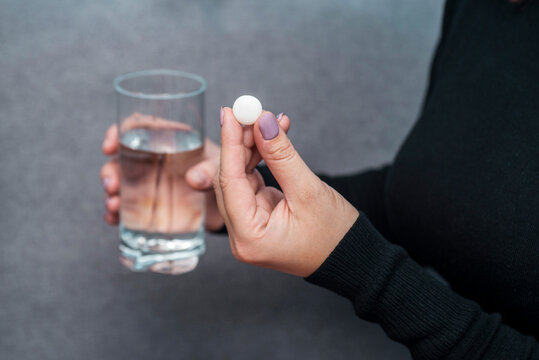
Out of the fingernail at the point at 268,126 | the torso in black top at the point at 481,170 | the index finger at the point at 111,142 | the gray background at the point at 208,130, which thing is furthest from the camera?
the gray background at the point at 208,130

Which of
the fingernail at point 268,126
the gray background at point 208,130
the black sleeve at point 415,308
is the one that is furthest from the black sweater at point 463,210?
the gray background at point 208,130

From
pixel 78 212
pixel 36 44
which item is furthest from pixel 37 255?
pixel 36 44

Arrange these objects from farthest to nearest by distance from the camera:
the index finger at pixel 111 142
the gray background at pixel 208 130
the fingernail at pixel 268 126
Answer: the gray background at pixel 208 130
the index finger at pixel 111 142
the fingernail at pixel 268 126

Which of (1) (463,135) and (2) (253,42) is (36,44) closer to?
(2) (253,42)

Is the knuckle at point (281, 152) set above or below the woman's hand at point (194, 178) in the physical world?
above

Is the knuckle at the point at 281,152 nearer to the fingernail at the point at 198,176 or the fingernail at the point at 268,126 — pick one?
the fingernail at the point at 268,126

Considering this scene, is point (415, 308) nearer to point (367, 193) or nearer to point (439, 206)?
point (439, 206)

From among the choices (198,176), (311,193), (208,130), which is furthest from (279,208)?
(208,130)

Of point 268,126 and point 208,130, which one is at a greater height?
point 268,126
